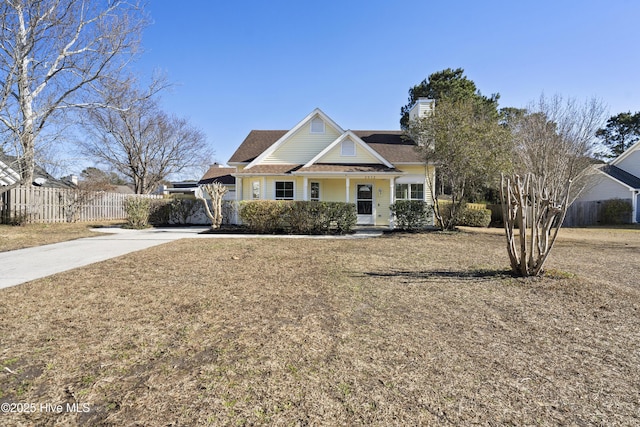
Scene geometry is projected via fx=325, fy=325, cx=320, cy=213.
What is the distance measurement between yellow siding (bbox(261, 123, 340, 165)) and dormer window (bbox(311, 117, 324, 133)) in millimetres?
209

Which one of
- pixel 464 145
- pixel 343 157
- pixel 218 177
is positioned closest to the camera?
pixel 464 145

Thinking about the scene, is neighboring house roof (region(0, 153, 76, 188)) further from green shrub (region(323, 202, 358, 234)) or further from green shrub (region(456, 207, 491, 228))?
green shrub (region(456, 207, 491, 228))

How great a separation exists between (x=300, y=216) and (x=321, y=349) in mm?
10218

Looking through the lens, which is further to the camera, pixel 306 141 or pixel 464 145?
pixel 306 141

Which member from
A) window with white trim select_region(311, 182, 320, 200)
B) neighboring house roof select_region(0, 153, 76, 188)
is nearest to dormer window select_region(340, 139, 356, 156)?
window with white trim select_region(311, 182, 320, 200)

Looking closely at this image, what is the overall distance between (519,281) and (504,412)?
4.17 metres

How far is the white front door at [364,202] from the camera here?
18.1m

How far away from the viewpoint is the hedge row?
13.1 metres

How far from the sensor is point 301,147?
18.7 metres

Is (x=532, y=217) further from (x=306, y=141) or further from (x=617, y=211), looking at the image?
(x=617, y=211)

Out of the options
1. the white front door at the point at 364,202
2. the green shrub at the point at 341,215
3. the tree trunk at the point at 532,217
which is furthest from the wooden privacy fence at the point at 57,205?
the tree trunk at the point at 532,217

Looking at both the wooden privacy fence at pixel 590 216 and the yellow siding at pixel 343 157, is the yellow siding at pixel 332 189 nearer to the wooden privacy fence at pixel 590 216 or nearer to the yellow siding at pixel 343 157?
the yellow siding at pixel 343 157

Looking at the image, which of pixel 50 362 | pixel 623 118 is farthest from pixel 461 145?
pixel 623 118

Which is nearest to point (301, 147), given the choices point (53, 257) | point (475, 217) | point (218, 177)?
point (475, 217)
